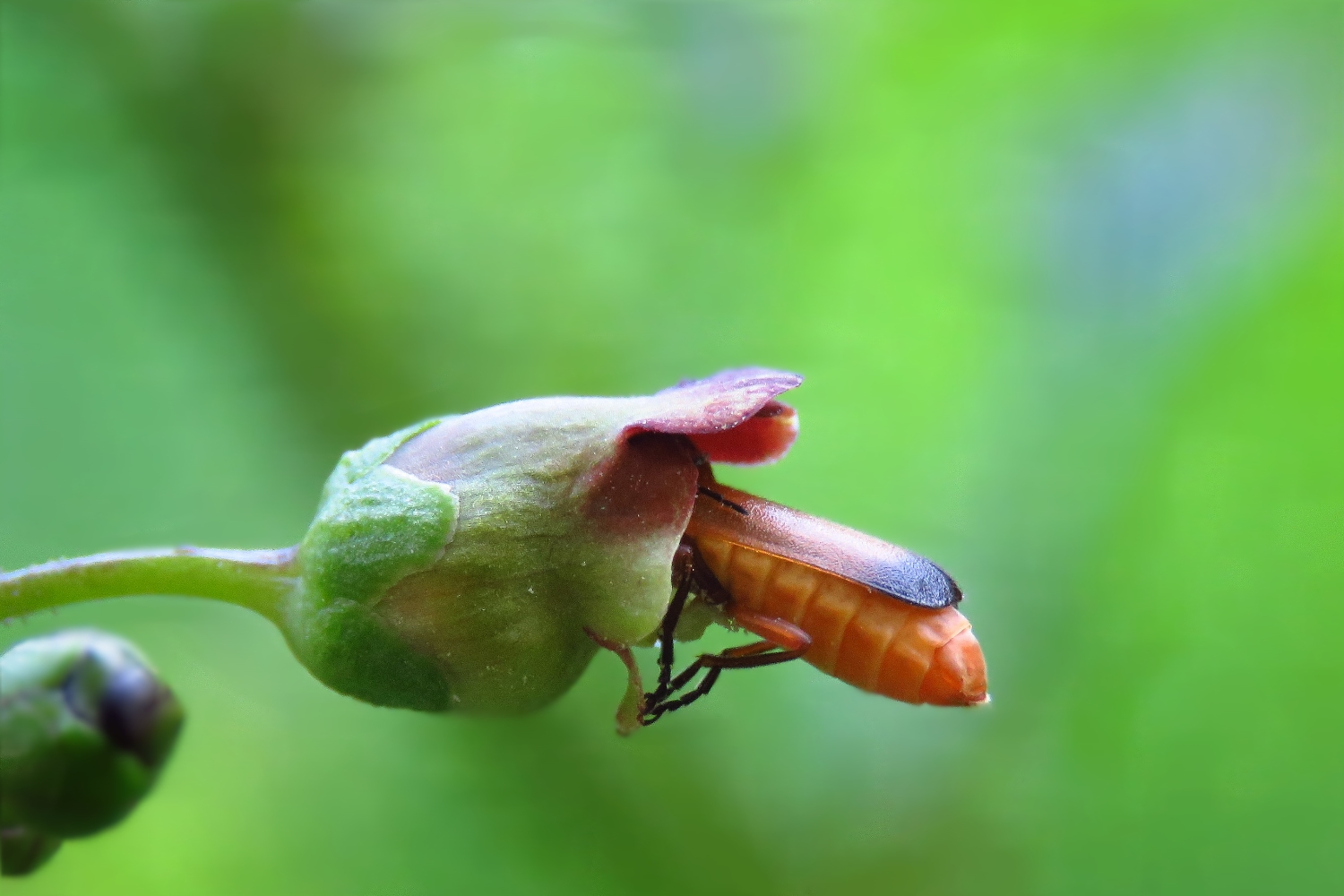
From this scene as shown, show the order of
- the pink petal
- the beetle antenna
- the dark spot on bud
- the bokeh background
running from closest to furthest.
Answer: the pink petal → the dark spot on bud → the beetle antenna → the bokeh background

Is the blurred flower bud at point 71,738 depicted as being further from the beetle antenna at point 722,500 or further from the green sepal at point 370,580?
the beetle antenna at point 722,500

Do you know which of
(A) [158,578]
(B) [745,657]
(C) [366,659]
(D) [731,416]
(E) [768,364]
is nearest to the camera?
(D) [731,416]

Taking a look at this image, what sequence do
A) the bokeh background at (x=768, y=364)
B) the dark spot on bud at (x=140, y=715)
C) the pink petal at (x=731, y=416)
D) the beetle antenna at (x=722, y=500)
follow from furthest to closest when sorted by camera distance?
the bokeh background at (x=768, y=364) → the beetle antenna at (x=722, y=500) → the dark spot on bud at (x=140, y=715) → the pink petal at (x=731, y=416)

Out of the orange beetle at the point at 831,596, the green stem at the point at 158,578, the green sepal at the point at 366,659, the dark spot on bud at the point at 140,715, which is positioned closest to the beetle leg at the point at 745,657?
the orange beetle at the point at 831,596

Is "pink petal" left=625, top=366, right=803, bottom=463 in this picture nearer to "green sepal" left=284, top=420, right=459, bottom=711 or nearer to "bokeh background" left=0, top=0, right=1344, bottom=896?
"green sepal" left=284, top=420, right=459, bottom=711

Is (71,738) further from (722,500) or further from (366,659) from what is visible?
(722,500)

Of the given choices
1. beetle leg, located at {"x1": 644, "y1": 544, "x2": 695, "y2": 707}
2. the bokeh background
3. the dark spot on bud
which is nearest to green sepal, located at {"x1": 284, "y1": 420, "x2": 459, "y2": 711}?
the dark spot on bud

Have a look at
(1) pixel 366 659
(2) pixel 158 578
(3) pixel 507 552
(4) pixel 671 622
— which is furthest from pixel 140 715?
(4) pixel 671 622
